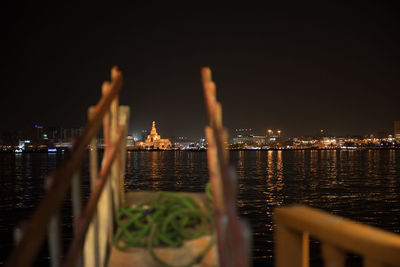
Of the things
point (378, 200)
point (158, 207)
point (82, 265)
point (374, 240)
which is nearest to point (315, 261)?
point (158, 207)

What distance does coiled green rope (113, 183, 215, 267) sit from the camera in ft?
15.4

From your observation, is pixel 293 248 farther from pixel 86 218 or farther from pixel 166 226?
pixel 166 226

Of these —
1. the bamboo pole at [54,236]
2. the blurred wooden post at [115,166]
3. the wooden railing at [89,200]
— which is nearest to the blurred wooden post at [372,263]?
the wooden railing at [89,200]

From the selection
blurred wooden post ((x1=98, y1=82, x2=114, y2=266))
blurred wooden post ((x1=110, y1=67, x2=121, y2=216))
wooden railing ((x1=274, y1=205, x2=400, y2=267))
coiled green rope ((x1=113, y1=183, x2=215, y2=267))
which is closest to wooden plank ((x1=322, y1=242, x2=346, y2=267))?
wooden railing ((x1=274, y1=205, x2=400, y2=267))

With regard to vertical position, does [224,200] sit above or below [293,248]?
above

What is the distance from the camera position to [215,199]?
405 centimetres

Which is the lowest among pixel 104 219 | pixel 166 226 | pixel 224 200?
pixel 166 226

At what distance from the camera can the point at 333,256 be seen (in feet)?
8.22

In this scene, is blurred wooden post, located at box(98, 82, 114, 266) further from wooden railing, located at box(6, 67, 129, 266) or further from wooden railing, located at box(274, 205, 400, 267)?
wooden railing, located at box(274, 205, 400, 267)

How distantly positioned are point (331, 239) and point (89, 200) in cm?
243

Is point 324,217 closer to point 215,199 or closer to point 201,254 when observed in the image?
point 215,199

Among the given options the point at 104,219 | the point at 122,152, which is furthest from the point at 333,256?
the point at 122,152

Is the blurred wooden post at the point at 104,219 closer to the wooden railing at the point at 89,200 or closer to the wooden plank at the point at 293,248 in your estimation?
the wooden railing at the point at 89,200

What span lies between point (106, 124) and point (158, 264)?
5.88ft
